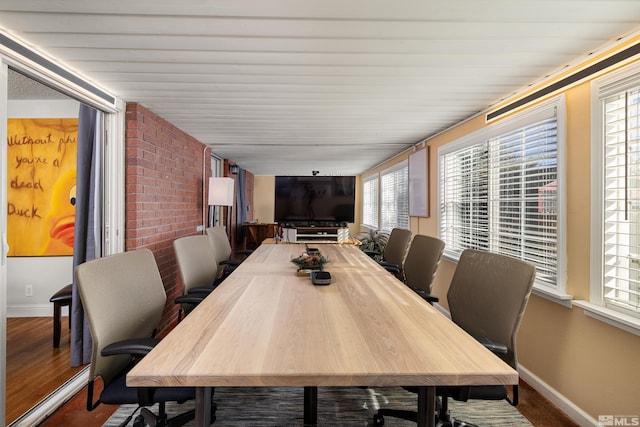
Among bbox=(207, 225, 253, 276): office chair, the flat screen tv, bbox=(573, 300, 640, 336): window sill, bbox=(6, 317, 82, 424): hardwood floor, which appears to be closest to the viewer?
bbox=(573, 300, 640, 336): window sill

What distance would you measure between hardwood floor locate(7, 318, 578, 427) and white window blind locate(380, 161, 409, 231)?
309 cm

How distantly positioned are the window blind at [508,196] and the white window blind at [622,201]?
328mm

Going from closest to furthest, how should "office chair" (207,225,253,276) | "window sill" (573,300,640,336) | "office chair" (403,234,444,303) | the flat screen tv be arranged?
"window sill" (573,300,640,336) → "office chair" (403,234,444,303) → "office chair" (207,225,253,276) → the flat screen tv

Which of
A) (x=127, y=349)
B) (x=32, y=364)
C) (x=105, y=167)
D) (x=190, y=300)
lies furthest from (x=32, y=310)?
(x=127, y=349)

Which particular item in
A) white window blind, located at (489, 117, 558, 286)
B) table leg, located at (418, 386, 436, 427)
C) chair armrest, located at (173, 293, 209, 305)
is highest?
white window blind, located at (489, 117, 558, 286)

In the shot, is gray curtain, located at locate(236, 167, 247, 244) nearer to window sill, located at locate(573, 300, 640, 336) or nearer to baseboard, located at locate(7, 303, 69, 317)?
baseboard, located at locate(7, 303, 69, 317)

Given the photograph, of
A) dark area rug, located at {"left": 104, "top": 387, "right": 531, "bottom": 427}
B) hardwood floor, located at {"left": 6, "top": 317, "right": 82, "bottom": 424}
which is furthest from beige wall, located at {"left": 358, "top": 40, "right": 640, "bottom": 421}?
hardwood floor, located at {"left": 6, "top": 317, "right": 82, "bottom": 424}

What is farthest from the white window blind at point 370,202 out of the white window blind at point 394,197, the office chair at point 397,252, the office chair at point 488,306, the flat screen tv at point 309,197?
the office chair at point 488,306

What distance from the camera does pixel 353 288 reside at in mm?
1821

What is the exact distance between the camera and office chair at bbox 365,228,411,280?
9.33 ft

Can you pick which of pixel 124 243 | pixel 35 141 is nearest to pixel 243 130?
pixel 124 243

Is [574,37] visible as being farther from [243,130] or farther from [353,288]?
[243,130]

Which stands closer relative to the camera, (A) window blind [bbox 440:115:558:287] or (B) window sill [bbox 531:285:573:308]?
(B) window sill [bbox 531:285:573:308]

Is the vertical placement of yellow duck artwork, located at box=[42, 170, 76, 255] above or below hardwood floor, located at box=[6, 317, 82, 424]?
above
